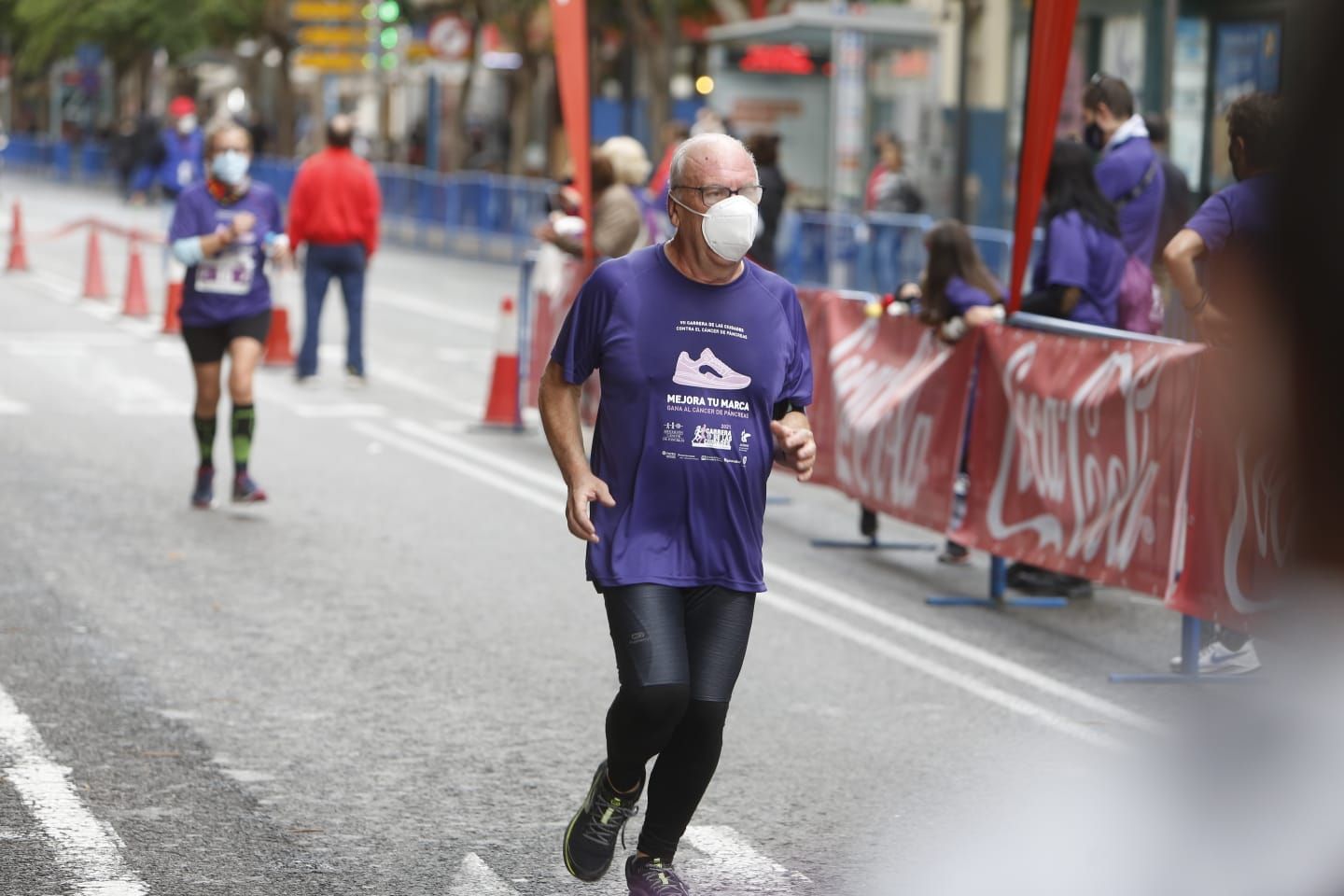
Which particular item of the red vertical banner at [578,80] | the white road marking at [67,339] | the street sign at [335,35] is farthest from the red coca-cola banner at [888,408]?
the street sign at [335,35]

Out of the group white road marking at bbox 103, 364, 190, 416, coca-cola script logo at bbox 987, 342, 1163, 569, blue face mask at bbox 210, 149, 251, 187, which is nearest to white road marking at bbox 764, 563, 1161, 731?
coca-cola script logo at bbox 987, 342, 1163, 569

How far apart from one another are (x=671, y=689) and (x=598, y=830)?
1.36 ft

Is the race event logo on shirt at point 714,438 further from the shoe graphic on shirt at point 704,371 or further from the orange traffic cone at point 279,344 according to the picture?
the orange traffic cone at point 279,344

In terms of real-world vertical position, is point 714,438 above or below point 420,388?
above

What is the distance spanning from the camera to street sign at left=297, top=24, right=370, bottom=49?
43.9m

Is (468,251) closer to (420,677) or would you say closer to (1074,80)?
(1074,80)

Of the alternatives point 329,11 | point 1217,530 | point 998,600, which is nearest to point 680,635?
point 1217,530

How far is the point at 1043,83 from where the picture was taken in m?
8.87

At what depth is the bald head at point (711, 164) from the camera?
463 centimetres

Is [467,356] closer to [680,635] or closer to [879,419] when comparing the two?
[879,419]

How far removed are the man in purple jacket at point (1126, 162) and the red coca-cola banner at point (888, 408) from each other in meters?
1.04

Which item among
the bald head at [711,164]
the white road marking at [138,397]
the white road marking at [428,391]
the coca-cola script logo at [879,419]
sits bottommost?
the white road marking at [428,391]

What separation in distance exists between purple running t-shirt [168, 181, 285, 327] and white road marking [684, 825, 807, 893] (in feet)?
18.5

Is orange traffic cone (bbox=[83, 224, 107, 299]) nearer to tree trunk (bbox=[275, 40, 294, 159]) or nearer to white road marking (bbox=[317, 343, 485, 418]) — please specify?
white road marking (bbox=[317, 343, 485, 418])
